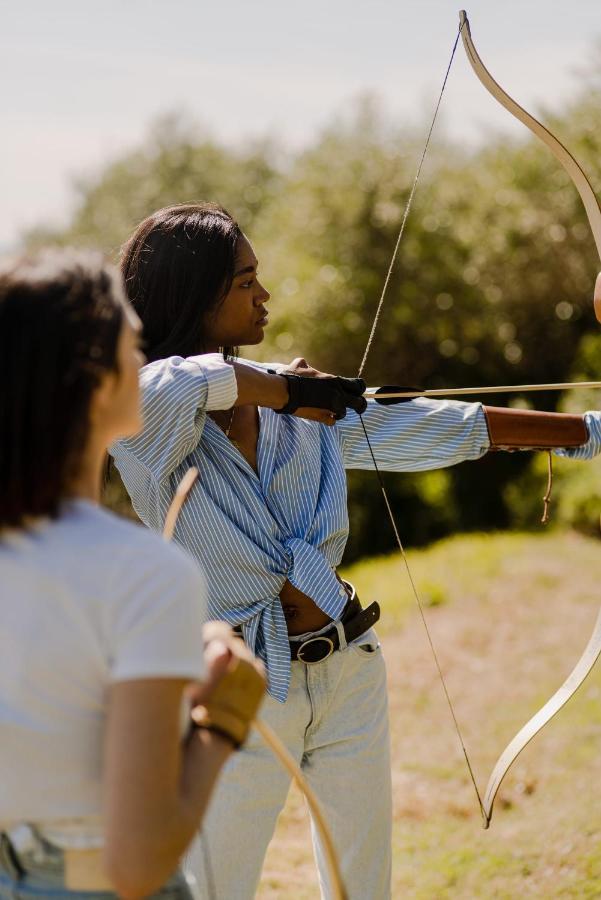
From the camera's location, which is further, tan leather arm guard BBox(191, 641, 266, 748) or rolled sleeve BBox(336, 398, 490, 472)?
rolled sleeve BBox(336, 398, 490, 472)

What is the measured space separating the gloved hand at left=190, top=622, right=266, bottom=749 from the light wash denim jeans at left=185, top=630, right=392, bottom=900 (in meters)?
0.80

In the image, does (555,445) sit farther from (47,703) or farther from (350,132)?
(350,132)

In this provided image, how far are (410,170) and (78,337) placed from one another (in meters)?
12.4

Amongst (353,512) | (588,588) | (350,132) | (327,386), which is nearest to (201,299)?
(327,386)

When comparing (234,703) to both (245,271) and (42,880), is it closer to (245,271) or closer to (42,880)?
(42,880)

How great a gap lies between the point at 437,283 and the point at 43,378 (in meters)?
11.8

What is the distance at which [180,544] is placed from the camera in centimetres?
185

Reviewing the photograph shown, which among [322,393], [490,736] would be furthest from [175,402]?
[490,736]

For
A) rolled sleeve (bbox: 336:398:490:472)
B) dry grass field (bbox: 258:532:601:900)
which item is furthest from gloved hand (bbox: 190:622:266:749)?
dry grass field (bbox: 258:532:601:900)

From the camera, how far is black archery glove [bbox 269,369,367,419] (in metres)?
1.81

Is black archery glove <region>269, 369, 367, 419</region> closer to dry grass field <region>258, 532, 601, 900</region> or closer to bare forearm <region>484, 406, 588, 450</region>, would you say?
bare forearm <region>484, 406, 588, 450</region>

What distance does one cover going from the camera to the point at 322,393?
1.83m

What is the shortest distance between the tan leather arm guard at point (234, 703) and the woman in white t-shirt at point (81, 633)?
0.02 meters

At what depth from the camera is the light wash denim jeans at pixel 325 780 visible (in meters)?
1.80
